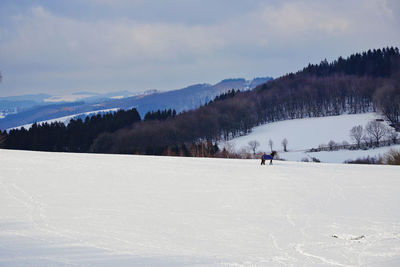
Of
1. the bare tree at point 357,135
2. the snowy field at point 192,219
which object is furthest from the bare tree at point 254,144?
the snowy field at point 192,219

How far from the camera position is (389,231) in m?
8.73

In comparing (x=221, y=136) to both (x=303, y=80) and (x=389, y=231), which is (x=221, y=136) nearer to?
(x=303, y=80)

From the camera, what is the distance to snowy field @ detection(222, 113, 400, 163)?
78.6m

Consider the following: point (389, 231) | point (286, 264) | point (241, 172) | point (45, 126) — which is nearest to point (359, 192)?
point (389, 231)

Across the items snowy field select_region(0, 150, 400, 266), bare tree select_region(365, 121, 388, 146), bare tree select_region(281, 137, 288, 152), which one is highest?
bare tree select_region(365, 121, 388, 146)

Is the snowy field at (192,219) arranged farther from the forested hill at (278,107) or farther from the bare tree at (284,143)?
the bare tree at (284,143)

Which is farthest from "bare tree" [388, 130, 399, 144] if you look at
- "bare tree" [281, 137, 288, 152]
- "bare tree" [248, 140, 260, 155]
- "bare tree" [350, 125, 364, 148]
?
"bare tree" [248, 140, 260, 155]

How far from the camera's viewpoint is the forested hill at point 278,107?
93.0m

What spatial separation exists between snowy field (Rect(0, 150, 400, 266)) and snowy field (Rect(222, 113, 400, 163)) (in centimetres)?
6595

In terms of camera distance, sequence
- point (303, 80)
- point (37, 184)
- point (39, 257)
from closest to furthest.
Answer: point (39, 257) < point (37, 184) < point (303, 80)

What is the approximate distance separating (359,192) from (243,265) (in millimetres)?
8928

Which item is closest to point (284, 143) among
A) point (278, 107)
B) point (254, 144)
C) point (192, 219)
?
point (254, 144)

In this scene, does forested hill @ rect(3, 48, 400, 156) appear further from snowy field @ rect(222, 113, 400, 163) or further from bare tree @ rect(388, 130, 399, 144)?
bare tree @ rect(388, 130, 399, 144)

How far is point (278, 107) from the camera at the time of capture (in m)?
137
